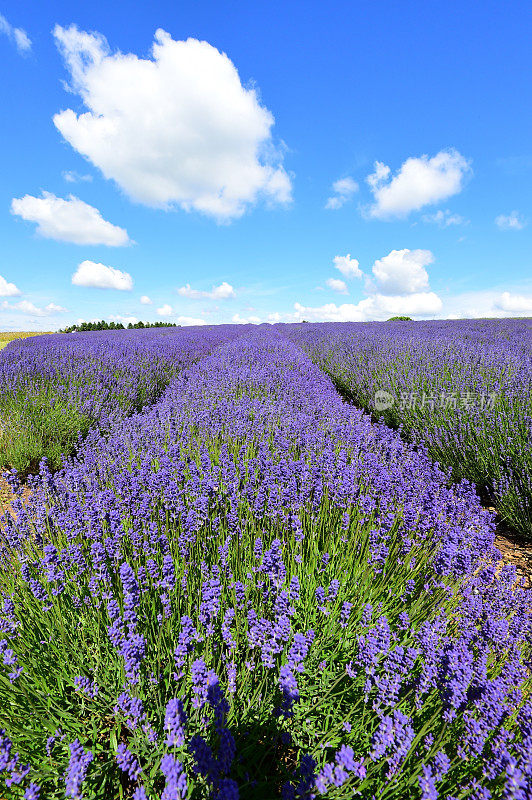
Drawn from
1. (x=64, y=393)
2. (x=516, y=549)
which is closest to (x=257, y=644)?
(x=516, y=549)

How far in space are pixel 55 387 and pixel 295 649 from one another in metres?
5.11

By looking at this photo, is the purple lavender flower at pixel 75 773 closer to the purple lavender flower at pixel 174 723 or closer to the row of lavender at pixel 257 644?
the row of lavender at pixel 257 644

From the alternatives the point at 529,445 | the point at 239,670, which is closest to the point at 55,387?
the point at 239,670

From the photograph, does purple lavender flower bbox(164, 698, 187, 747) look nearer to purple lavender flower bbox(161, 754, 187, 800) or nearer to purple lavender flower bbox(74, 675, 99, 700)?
purple lavender flower bbox(161, 754, 187, 800)

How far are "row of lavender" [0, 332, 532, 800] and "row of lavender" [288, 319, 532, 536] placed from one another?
1.00 meters

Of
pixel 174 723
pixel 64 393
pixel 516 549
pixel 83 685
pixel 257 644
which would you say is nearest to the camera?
pixel 174 723

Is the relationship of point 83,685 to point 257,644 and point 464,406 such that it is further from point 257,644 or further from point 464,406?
point 464,406

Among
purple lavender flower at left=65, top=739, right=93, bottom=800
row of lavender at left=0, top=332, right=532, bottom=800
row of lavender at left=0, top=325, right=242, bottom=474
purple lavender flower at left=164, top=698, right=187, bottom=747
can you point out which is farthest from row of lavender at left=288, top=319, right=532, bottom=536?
row of lavender at left=0, top=325, right=242, bottom=474

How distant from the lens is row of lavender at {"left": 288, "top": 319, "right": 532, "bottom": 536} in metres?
3.10

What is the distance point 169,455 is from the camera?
2.54 metres

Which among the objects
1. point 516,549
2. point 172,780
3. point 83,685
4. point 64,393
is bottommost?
point 516,549

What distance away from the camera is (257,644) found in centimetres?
109

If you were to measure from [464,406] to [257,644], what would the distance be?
393 cm

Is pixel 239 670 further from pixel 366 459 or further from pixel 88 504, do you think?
pixel 366 459
